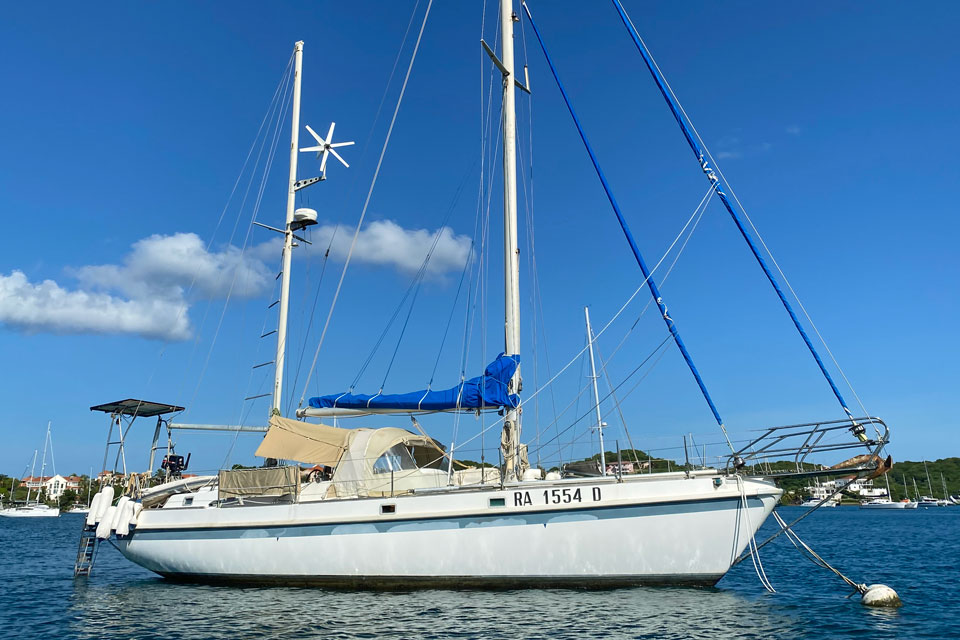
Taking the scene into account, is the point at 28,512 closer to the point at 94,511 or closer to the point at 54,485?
the point at 54,485

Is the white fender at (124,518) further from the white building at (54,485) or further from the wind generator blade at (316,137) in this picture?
the white building at (54,485)

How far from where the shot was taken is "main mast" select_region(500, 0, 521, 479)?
1407 cm

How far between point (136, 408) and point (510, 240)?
465 inches

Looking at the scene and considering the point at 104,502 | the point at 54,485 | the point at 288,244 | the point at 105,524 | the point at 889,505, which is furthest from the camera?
the point at 54,485

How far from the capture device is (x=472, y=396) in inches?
559

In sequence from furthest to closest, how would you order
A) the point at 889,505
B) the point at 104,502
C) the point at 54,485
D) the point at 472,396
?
1. the point at 54,485
2. the point at 889,505
3. the point at 104,502
4. the point at 472,396

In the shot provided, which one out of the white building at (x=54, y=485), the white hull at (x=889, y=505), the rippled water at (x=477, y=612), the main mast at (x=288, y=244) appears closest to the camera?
the rippled water at (x=477, y=612)

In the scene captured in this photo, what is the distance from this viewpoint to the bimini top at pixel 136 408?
1780cm

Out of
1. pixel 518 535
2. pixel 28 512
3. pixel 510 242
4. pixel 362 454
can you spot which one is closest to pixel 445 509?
pixel 518 535

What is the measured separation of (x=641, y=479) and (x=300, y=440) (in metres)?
8.47

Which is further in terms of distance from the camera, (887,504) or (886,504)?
(886,504)

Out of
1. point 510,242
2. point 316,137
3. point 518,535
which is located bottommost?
point 518,535

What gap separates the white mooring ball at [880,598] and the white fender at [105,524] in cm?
1696

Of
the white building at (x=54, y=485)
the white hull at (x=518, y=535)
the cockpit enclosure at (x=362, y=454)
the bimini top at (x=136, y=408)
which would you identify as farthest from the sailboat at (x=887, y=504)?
the white building at (x=54, y=485)
